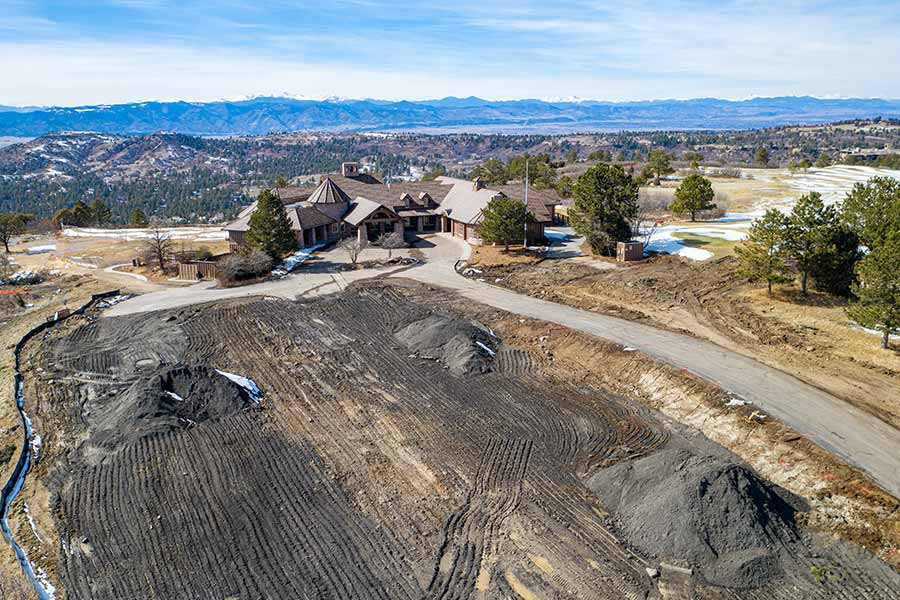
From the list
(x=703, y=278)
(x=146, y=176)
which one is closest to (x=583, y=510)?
(x=703, y=278)

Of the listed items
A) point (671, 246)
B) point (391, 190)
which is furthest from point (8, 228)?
point (671, 246)

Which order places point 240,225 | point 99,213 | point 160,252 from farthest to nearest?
point 99,213, point 240,225, point 160,252

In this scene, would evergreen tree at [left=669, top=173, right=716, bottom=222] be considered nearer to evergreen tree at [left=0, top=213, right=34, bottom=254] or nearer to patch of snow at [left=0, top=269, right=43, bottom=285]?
patch of snow at [left=0, top=269, right=43, bottom=285]

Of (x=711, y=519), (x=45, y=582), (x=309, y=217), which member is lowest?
(x=45, y=582)

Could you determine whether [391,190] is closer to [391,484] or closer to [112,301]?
[112,301]

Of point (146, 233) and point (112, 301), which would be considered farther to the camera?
point (146, 233)

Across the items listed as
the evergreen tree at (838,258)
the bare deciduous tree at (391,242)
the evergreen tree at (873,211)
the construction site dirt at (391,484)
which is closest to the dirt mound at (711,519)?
the construction site dirt at (391,484)

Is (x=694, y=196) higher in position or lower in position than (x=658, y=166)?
lower

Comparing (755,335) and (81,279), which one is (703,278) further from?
(81,279)
